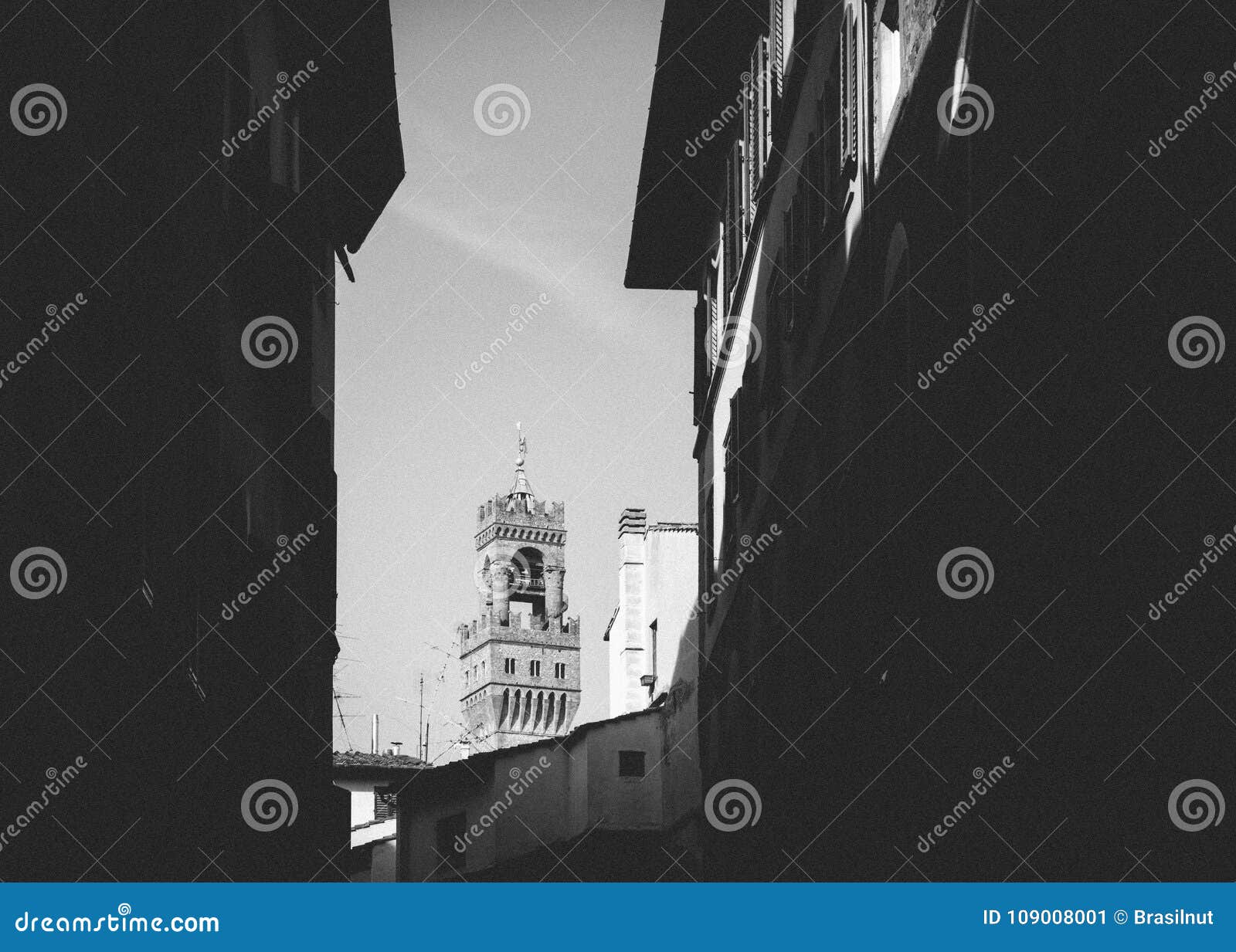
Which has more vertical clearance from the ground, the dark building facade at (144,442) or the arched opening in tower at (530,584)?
the arched opening in tower at (530,584)

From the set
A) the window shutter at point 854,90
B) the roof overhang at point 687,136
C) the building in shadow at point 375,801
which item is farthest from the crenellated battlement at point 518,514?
the window shutter at point 854,90

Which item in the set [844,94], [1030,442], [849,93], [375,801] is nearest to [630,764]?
[375,801]

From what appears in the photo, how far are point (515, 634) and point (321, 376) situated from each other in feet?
283

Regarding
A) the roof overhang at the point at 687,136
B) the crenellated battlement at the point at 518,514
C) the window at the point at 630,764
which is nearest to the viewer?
the roof overhang at the point at 687,136

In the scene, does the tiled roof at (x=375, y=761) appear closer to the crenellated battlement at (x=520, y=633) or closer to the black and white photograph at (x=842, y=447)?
the black and white photograph at (x=842, y=447)

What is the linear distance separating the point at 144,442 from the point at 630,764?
28.7 meters

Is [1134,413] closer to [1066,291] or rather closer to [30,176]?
[1066,291]

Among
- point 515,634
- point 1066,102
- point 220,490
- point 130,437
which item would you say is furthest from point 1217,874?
point 515,634

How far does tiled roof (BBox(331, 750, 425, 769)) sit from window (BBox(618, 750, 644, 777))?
8.14 m

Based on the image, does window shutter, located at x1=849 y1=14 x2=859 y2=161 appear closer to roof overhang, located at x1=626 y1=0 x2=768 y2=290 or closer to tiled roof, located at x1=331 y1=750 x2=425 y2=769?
roof overhang, located at x1=626 y1=0 x2=768 y2=290

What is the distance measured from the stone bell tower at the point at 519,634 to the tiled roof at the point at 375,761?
58593mm

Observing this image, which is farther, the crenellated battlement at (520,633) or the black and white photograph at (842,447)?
the crenellated battlement at (520,633)

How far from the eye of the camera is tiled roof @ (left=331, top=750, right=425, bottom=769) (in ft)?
144

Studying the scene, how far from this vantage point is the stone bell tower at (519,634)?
105125mm
